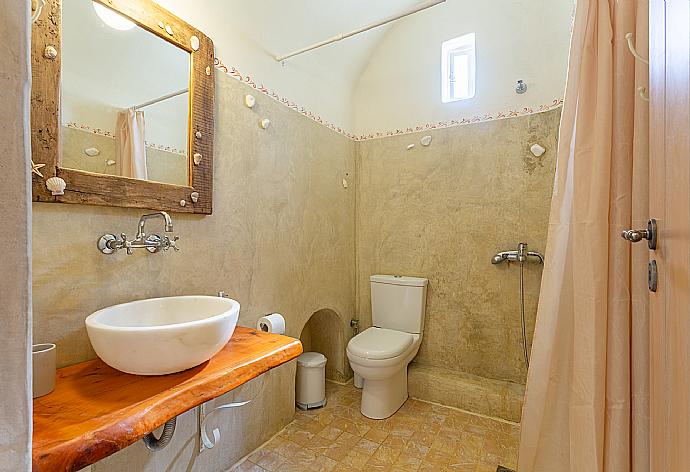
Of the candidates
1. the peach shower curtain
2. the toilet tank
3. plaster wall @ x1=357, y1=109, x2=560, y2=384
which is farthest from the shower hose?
the peach shower curtain

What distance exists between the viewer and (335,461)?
1715 mm

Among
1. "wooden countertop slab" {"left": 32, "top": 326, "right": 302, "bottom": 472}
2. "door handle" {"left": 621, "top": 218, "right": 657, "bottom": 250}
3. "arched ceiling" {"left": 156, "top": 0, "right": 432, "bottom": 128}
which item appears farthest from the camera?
"arched ceiling" {"left": 156, "top": 0, "right": 432, "bottom": 128}

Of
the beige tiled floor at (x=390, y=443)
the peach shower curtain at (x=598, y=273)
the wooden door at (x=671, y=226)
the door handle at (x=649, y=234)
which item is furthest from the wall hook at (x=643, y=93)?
the beige tiled floor at (x=390, y=443)

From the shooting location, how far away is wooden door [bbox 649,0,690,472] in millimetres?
565

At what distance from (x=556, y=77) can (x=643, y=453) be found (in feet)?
6.38

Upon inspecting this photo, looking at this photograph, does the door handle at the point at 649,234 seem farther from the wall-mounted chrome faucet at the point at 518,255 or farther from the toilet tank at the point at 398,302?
the toilet tank at the point at 398,302

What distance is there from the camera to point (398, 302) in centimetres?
241

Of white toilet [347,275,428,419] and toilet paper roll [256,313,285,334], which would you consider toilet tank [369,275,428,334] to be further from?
toilet paper roll [256,313,285,334]

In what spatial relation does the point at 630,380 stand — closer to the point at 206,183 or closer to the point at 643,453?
the point at 643,453

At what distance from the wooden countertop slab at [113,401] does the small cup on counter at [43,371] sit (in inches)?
0.8

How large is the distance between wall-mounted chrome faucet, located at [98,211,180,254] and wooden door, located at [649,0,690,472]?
133 cm

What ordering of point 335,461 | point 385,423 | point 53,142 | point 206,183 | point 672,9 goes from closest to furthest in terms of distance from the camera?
point 672,9 < point 53,142 < point 206,183 < point 335,461 < point 385,423

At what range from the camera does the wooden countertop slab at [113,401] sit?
2.24ft

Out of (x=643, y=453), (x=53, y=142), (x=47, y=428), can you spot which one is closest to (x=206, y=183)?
(x=53, y=142)
